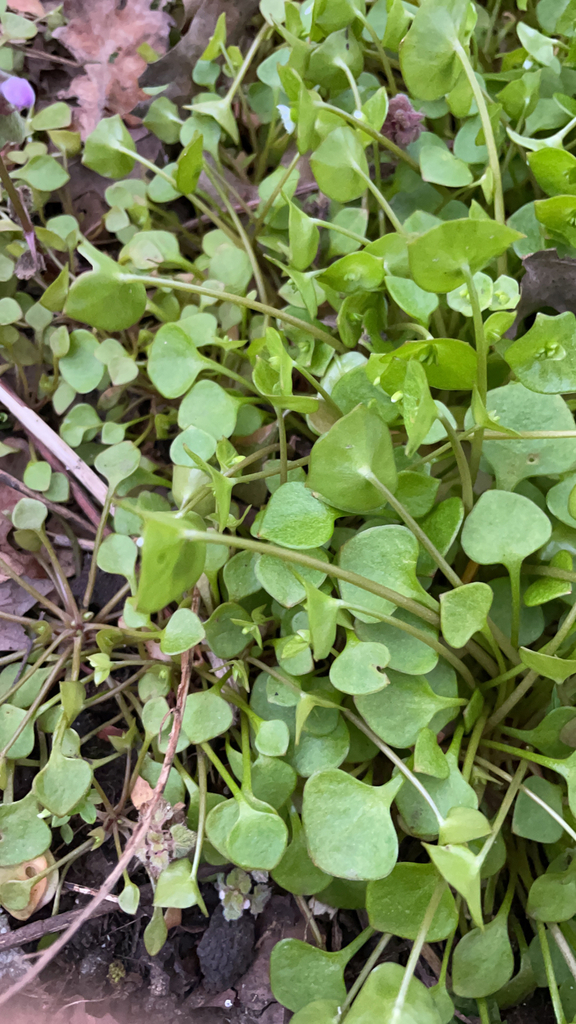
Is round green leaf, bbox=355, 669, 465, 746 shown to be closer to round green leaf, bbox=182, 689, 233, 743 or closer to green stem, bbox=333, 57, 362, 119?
round green leaf, bbox=182, 689, 233, 743

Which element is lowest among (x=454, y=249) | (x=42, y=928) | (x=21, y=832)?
(x=42, y=928)

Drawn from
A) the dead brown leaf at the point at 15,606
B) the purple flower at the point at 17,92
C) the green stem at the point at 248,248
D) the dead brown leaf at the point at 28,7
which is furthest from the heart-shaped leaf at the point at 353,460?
the dead brown leaf at the point at 28,7

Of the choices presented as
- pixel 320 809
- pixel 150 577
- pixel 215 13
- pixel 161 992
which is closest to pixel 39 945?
pixel 161 992

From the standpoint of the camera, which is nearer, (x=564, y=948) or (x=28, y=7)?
(x=564, y=948)

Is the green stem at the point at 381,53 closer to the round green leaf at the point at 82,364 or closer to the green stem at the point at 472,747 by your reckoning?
the round green leaf at the point at 82,364

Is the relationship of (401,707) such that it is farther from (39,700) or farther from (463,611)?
(39,700)

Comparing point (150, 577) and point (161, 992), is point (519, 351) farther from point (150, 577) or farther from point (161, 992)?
point (161, 992)

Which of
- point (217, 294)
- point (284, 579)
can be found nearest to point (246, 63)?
point (217, 294)
